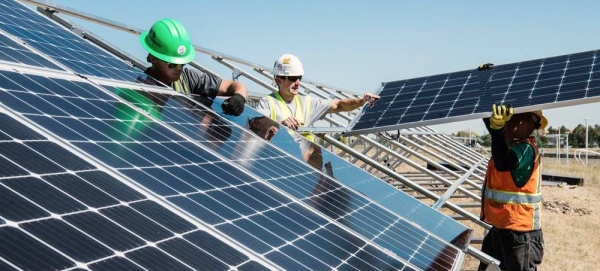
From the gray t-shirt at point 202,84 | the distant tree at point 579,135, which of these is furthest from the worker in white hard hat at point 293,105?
the distant tree at point 579,135

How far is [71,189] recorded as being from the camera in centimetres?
→ 255

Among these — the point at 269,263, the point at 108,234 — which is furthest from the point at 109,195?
the point at 269,263

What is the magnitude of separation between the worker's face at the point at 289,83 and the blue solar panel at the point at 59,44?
1317 mm

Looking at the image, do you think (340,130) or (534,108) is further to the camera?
(340,130)

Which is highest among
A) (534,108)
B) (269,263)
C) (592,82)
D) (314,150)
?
(592,82)

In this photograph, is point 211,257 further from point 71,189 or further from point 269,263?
point 71,189

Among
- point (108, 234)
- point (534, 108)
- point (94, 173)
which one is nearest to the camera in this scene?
point (108, 234)

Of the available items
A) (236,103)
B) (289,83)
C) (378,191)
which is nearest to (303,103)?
(289,83)

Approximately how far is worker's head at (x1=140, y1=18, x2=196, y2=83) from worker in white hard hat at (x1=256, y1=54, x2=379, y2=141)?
0.95m

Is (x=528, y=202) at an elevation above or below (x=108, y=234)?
above

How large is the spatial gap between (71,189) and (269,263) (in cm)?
89

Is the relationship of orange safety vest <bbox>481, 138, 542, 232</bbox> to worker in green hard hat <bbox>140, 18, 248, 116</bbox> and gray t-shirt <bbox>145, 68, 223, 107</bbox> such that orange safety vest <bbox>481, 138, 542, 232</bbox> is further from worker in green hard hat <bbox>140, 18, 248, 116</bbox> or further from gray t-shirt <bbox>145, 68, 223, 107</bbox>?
gray t-shirt <bbox>145, 68, 223, 107</bbox>

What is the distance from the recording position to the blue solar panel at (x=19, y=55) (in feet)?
14.1

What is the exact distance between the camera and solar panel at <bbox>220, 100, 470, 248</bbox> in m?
5.41
